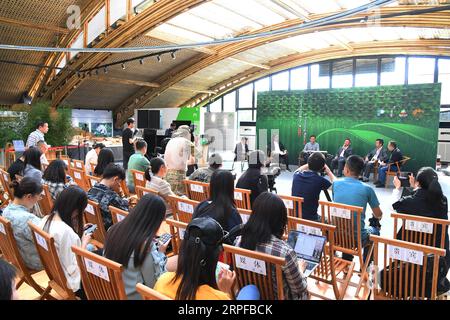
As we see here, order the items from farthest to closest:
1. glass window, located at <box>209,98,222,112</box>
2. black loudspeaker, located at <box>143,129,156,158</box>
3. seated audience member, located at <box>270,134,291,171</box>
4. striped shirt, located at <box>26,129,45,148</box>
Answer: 1. glass window, located at <box>209,98,222,112</box>
2. black loudspeaker, located at <box>143,129,156,158</box>
3. seated audience member, located at <box>270,134,291,171</box>
4. striped shirt, located at <box>26,129,45,148</box>

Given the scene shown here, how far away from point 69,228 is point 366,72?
48.0 ft

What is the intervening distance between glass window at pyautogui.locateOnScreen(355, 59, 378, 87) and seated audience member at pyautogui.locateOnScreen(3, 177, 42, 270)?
13890mm

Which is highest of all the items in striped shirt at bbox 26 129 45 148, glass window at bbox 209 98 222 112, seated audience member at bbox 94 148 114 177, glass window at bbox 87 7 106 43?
glass window at bbox 87 7 106 43

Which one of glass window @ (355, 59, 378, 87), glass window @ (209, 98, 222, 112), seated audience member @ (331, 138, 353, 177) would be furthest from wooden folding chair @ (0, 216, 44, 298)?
glass window @ (209, 98, 222, 112)

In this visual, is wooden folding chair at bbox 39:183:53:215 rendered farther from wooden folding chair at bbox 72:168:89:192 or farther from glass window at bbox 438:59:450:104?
glass window at bbox 438:59:450:104

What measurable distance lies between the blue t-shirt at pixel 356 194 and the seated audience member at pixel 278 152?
26.5ft

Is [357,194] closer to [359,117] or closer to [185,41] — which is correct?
Result: [359,117]

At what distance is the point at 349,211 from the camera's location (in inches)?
117

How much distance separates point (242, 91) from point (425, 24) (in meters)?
10.3

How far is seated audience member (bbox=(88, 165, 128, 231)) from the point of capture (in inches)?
121

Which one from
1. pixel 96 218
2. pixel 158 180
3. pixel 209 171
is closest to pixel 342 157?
pixel 209 171

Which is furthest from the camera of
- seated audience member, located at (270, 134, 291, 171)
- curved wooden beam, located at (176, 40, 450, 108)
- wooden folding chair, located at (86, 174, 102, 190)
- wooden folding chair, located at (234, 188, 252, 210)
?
curved wooden beam, located at (176, 40, 450, 108)
